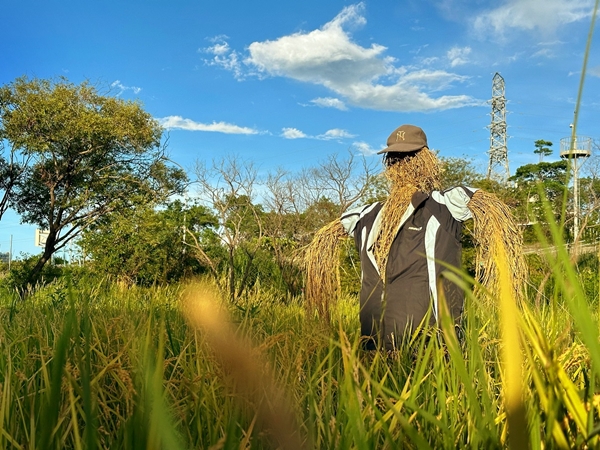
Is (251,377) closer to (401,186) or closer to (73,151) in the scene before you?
(401,186)

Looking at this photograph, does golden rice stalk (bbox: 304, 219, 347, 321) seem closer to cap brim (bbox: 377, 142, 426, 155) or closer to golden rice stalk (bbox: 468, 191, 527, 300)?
cap brim (bbox: 377, 142, 426, 155)

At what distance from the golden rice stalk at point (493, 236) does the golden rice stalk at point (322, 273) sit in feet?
2.36

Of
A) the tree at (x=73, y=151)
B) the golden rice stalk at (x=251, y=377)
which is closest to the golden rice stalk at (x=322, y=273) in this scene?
the golden rice stalk at (x=251, y=377)

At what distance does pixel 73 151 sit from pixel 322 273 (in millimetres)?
13908

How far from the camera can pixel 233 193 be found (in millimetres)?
10531

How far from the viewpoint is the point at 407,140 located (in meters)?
2.56

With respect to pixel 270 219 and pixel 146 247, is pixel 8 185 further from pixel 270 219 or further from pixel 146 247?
pixel 270 219

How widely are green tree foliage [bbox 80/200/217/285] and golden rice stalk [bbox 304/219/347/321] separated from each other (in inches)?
327

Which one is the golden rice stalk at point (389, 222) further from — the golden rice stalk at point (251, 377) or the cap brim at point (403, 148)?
the golden rice stalk at point (251, 377)

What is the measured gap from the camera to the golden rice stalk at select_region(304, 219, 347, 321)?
2.39 meters

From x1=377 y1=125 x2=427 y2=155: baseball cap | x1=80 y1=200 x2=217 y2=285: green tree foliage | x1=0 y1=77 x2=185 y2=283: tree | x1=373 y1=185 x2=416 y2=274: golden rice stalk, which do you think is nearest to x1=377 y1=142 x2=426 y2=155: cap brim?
x1=377 y1=125 x2=427 y2=155: baseball cap

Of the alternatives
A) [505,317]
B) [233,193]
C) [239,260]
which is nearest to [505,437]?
[505,317]

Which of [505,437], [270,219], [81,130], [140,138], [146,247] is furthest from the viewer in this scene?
[140,138]

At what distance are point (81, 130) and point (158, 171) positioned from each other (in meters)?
2.79
